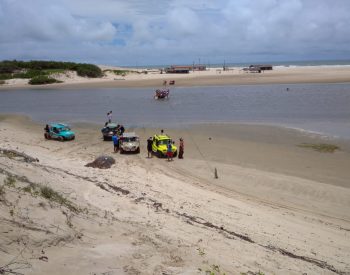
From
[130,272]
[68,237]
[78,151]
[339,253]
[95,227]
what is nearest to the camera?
[130,272]

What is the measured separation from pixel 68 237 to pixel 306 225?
789 cm

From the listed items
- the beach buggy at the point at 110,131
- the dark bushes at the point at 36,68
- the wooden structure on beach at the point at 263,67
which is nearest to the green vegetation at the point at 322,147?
the beach buggy at the point at 110,131

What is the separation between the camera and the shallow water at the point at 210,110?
3659cm

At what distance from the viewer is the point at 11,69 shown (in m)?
110

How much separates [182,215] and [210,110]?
33129 mm

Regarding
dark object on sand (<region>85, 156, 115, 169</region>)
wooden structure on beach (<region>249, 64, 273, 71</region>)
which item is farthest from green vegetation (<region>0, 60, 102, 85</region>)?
dark object on sand (<region>85, 156, 115, 169</region>)

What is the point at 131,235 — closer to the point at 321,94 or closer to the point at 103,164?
the point at 103,164

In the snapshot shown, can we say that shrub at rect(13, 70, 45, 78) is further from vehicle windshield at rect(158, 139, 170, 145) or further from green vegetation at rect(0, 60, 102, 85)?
vehicle windshield at rect(158, 139, 170, 145)

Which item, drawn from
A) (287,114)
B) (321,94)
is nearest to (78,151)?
(287,114)

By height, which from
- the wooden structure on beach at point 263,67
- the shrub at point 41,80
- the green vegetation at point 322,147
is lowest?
the green vegetation at point 322,147

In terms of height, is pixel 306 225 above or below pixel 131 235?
below

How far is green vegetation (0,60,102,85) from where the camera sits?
104400 millimetres

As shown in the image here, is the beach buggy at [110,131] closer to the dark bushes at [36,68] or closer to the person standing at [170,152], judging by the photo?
the person standing at [170,152]

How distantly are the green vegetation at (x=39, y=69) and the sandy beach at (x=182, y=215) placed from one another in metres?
85.8
